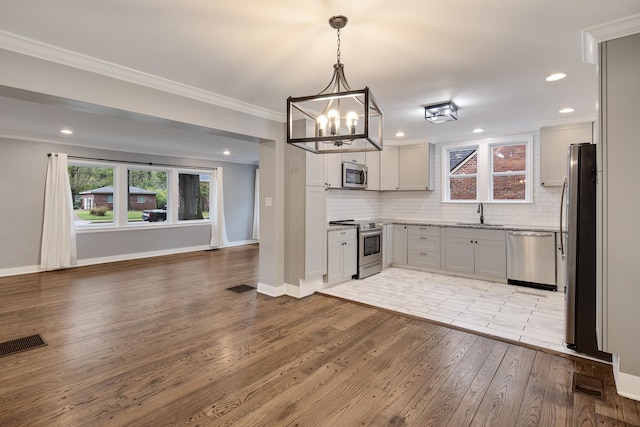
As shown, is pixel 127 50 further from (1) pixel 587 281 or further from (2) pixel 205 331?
(1) pixel 587 281

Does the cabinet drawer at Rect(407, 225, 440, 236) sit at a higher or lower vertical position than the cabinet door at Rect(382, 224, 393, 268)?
higher

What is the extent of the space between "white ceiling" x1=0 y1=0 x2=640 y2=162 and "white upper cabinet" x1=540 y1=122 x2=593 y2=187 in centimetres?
70

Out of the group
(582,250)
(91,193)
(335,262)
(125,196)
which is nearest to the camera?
(582,250)

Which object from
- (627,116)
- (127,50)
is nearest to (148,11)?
(127,50)

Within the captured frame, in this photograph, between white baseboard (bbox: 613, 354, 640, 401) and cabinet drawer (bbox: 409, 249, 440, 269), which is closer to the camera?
white baseboard (bbox: 613, 354, 640, 401)

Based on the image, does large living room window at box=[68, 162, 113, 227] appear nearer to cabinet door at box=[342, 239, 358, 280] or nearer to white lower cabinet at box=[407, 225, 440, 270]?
cabinet door at box=[342, 239, 358, 280]

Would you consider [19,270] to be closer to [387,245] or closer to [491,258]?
[387,245]

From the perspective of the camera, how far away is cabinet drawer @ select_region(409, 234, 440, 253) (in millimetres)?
5711

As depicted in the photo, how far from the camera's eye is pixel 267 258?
4566 millimetres

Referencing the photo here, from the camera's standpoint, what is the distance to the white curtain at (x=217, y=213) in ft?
28.3

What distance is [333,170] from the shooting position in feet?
16.8

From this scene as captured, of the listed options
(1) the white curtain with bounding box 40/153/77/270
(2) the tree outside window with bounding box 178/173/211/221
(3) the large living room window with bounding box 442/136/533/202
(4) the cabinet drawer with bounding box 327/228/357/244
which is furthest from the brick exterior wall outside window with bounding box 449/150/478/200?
(1) the white curtain with bounding box 40/153/77/270

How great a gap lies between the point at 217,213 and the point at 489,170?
6.55m

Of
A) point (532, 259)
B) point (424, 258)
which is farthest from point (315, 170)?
point (532, 259)
